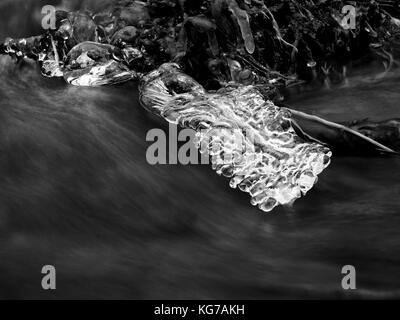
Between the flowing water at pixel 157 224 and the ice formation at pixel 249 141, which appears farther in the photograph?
the ice formation at pixel 249 141

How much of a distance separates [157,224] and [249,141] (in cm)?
101

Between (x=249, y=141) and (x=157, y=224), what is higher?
(x=249, y=141)

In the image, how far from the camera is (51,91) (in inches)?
218

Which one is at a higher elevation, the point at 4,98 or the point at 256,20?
the point at 256,20

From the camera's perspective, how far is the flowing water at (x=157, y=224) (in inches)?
142

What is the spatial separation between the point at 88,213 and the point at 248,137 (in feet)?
4.40

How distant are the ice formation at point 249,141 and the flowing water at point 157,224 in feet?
0.33

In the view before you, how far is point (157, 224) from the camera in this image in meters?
4.07

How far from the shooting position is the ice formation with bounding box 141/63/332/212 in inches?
172

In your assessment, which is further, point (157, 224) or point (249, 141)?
point (249, 141)

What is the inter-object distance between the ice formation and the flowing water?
0.10 metres
